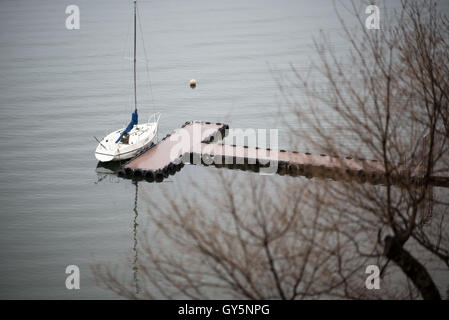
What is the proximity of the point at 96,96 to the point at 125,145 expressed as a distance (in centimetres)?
1563

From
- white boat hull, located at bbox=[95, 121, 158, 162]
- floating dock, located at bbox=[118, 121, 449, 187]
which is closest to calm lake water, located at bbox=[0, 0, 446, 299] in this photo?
floating dock, located at bbox=[118, 121, 449, 187]

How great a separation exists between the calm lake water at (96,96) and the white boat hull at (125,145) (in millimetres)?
1510

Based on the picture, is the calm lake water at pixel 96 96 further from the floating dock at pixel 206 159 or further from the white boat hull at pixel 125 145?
the white boat hull at pixel 125 145

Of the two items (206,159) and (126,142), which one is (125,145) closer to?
(126,142)

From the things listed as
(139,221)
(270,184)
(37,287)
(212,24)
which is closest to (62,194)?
(139,221)

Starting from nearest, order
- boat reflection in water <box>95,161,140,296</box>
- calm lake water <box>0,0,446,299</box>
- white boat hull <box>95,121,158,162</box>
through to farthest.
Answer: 1. boat reflection in water <box>95,161,140,296</box>
2. calm lake water <box>0,0,446,299</box>
3. white boat hull <box>95,121,158,162</box>

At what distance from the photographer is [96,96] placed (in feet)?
165

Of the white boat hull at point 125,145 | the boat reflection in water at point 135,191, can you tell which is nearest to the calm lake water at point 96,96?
the boat reflection in water at point 135,191

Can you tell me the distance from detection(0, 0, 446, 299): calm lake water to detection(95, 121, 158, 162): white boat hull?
1.51m

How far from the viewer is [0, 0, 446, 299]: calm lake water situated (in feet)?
94.0

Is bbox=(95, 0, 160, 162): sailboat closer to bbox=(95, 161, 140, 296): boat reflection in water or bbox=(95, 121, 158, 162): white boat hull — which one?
bbox=(95, 121, 158, 162): white boat hull

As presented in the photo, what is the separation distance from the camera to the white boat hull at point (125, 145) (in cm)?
3584

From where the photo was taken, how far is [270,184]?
32.9m
